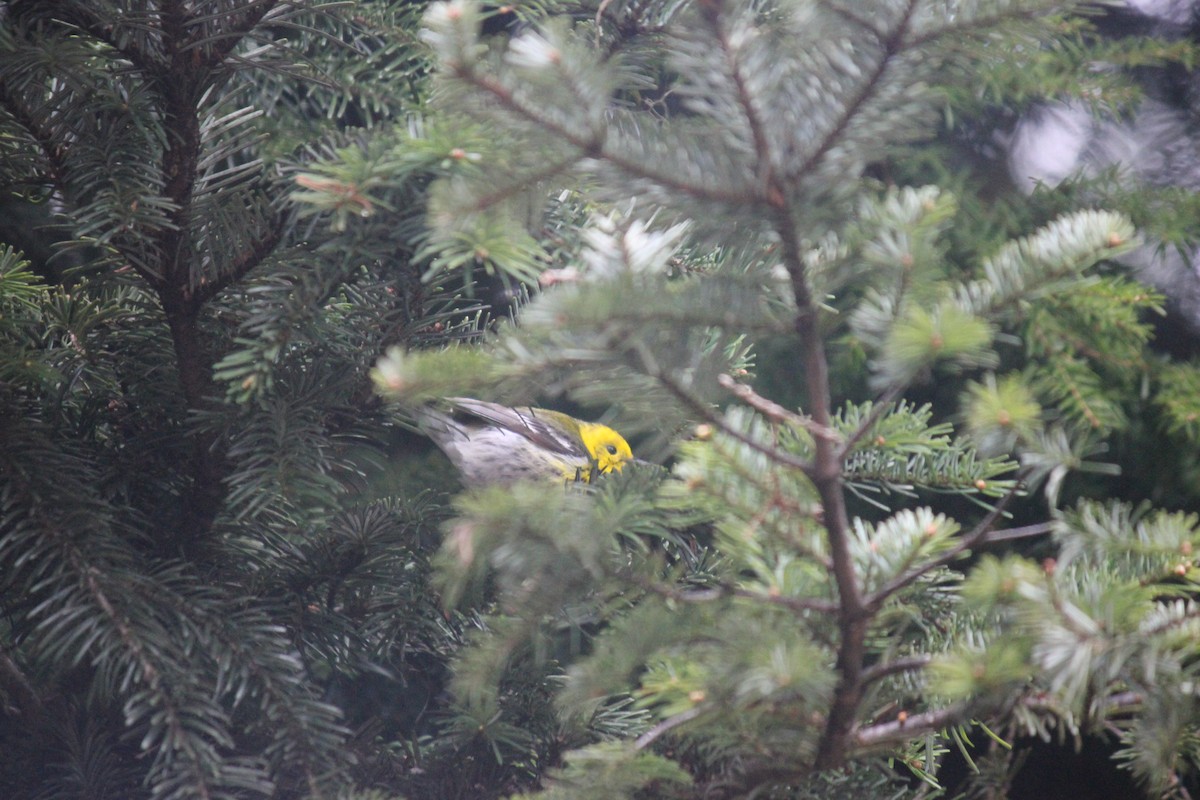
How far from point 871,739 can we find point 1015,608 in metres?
0.11

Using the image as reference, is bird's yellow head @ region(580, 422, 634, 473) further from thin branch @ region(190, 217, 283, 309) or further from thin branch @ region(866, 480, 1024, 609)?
thin branch @ region(866, 480, 1024, 609)

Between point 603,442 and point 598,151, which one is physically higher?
point 598,151

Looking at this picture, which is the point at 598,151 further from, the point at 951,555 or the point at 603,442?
the point at 603,442

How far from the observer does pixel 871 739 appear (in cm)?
47

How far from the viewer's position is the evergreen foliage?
415 mm

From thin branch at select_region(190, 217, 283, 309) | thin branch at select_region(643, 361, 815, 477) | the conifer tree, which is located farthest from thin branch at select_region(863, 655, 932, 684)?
thin branch at select_region(190, 217, 283, 309)

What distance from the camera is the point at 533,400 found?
0.67 meters

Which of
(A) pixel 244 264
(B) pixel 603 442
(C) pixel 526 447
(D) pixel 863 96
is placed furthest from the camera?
(B) pixel 603 442

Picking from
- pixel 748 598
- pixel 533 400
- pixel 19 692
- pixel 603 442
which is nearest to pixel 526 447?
pixel 603 442

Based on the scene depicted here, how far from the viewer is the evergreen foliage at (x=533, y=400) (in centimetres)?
42

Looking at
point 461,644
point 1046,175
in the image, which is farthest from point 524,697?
point 1046,175

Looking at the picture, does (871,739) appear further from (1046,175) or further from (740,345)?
(1046,175)

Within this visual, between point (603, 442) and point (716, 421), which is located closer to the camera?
point (716, 421)

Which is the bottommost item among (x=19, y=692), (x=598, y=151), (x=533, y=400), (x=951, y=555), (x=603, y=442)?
(x=603, y=442)
